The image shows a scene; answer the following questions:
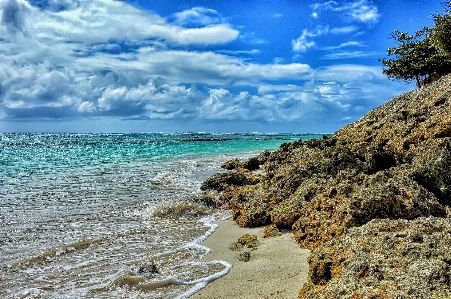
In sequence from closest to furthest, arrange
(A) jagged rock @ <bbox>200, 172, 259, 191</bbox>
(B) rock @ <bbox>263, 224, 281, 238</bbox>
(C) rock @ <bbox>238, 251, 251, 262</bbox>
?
(C) rock @ <bbox>238, 251, 251, 262</bbox>, (B) rock @ <bbox>263, 224, 281, 238</bbox>, (A) jagged rock @ <bbox>200, 172, 259, 191</bbox>

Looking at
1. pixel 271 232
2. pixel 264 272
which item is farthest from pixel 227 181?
pixel 264 272

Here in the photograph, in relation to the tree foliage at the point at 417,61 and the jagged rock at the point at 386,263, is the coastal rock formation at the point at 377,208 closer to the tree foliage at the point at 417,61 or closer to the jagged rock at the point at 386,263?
A: the jagged rock at the point at 386,263

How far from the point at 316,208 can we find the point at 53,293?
17.5 ft

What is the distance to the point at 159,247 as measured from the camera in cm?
816

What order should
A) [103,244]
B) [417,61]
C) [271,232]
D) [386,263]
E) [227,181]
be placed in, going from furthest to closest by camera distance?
[417,61], [227,181], [103,244], [271,232], [386,263]

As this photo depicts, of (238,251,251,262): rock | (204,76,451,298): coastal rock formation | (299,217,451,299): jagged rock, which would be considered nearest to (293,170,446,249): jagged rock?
(204,76,451,298): coastal rock formation

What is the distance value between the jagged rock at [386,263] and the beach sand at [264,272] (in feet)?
2.27

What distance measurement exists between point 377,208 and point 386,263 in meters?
2.17

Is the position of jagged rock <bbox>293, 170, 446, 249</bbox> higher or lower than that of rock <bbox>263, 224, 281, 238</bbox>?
higher

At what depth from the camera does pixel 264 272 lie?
5.97 meters

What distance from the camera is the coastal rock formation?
12.0 ft

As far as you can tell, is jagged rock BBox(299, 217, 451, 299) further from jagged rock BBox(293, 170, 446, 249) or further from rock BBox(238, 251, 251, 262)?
rock BBox(238, 251, 251, 262)

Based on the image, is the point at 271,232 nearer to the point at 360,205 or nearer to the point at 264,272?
the point at 264,272

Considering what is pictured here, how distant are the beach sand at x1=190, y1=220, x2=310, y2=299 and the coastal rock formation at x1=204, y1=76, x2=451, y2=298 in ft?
1.30
